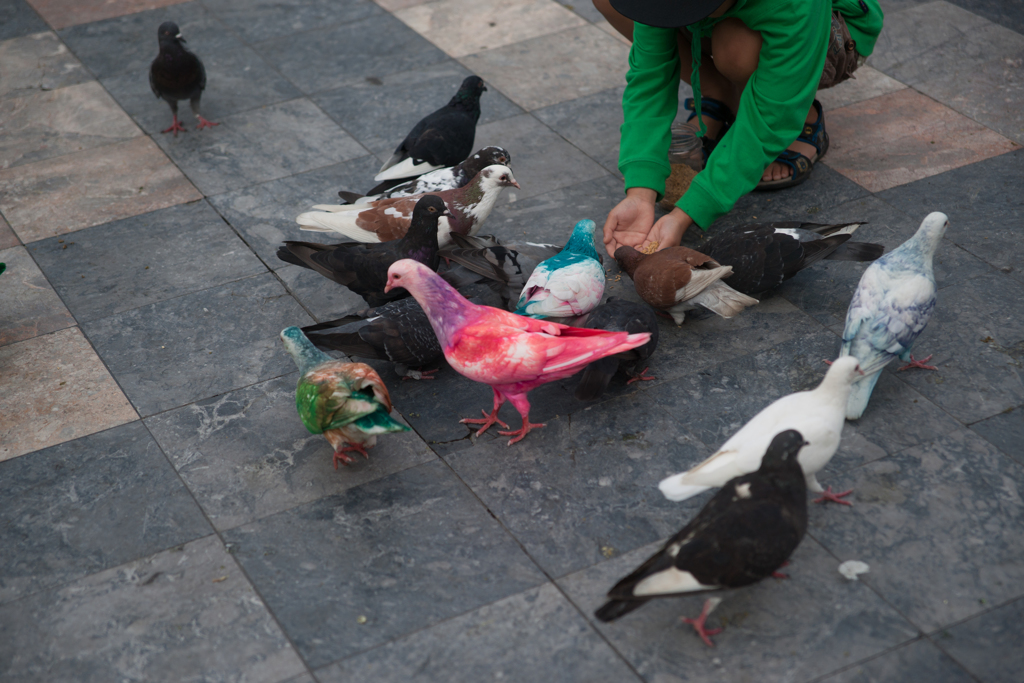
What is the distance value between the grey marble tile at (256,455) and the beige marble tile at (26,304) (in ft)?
3.23

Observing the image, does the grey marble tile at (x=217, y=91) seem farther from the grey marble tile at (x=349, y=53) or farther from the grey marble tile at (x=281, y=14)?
the grey marble tile at (x=281, y=14)

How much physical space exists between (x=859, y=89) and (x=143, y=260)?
452cm

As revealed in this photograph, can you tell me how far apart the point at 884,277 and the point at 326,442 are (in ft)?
7.52

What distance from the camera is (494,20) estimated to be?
6750 millimetres

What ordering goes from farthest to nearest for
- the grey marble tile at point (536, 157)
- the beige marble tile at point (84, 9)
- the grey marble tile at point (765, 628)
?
the beige marble tile at point (84, 9)
the grey marble tile at point (536, 157)
the grey marble tile at point (765, 628)

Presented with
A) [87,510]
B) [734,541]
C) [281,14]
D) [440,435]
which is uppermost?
[734,541]

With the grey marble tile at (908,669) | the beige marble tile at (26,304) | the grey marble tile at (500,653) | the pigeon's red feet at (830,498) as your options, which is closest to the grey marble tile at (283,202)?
the beige marble tile at (26,304)

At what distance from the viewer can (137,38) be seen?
662 centimetres

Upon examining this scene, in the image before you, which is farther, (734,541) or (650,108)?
(650,108)

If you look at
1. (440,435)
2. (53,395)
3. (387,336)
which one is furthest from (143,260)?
(440,435)

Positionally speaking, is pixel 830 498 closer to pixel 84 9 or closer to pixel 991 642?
pixel 991 642

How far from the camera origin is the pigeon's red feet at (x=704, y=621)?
2.61m

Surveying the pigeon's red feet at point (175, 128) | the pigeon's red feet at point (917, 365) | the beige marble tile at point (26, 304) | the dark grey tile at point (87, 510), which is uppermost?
the pigeon's red feet at point (917, 365)

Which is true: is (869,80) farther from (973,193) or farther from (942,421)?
(942,421)
